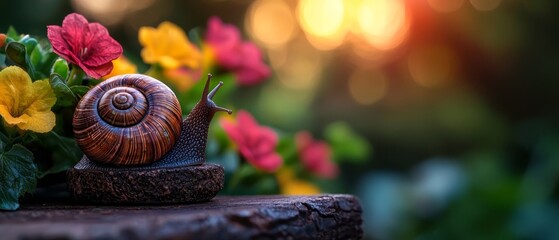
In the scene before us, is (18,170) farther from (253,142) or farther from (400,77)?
(400,77)

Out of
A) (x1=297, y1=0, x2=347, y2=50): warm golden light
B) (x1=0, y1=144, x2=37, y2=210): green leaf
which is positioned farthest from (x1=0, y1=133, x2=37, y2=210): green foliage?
(x1=297, y1=0, x2=347, y2=50): warm golden light

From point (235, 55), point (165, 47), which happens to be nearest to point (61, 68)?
point (165, 47)

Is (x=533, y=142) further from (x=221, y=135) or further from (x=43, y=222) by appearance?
(x=43, y=222)

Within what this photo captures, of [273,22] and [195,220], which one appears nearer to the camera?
[195,220]

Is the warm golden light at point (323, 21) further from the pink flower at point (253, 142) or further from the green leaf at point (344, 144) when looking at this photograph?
the pink flower at point (253, 142)

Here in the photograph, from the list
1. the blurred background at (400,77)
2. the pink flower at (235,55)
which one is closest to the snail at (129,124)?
the pink flower at (235,55)
